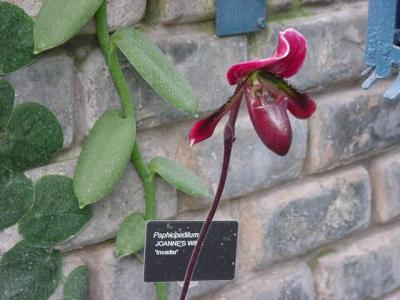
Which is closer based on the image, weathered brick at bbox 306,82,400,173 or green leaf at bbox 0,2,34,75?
green leaf at bbox 0,2,34,75

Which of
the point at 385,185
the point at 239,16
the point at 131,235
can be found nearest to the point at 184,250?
the point at 131,235

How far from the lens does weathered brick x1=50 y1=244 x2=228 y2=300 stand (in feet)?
2.87

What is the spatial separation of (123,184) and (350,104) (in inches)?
14.3

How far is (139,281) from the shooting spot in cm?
92

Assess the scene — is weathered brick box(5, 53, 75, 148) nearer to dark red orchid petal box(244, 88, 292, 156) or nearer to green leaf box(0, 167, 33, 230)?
green leaf box(0, 167, 33, 230)

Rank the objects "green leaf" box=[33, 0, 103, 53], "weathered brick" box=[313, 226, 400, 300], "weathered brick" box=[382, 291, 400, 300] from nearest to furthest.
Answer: "green leaf" box=[33, 0, 103, 53] → "weathered brick" box=[313, 226, 400, 300] → "weathered brick" box=[382, 291, 400, 300]

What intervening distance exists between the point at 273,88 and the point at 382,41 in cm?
25

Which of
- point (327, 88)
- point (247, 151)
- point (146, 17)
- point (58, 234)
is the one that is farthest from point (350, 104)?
point (58, 234)

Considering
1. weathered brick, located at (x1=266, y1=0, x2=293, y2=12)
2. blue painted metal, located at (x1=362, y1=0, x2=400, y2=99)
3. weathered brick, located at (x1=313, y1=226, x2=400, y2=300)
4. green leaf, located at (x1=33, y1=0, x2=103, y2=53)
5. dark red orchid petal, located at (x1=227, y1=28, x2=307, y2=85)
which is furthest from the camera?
weathered brick, located at (x1=313, y1=226, x2=400, y2=300)

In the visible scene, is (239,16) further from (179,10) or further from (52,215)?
(52,215)

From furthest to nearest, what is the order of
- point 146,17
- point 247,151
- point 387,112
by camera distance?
point 387,112 → point 247,151 → point 146,17

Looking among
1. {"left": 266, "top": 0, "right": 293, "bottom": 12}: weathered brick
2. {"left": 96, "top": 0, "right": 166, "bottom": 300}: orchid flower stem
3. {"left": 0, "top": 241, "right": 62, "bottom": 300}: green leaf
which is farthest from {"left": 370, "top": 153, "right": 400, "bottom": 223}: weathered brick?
{"left": 0, "top": 241, "right": 62, "bottom": 300}: green leaf

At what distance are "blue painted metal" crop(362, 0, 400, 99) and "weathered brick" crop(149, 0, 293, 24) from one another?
7.1 inches

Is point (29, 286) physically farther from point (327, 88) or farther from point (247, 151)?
point (327, 88)
